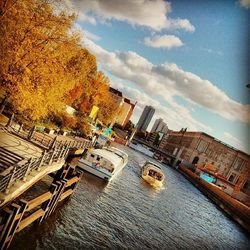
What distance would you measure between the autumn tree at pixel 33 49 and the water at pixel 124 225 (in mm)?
9020

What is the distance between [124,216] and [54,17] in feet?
54.9

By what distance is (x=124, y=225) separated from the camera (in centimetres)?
2177

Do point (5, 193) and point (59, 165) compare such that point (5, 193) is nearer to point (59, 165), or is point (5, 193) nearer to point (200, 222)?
point (59, 165)

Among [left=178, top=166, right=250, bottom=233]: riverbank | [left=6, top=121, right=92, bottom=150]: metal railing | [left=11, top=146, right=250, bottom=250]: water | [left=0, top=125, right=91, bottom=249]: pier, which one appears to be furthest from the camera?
[left=178, top=166, right=250, bottom=233]: riverbank

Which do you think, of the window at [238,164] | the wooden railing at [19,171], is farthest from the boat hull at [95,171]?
the window at [238,164]

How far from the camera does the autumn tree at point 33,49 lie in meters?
20.9

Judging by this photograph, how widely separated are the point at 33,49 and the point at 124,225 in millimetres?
15084

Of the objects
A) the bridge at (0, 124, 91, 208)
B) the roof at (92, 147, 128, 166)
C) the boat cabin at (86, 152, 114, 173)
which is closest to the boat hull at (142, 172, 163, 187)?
the roof at (92, 147, 128, 166)

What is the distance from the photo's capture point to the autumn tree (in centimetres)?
2091

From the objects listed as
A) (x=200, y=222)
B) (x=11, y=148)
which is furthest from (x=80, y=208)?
(x=200, y=222)

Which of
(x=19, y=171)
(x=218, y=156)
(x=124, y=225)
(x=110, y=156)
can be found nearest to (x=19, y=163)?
(x=19, y=171)

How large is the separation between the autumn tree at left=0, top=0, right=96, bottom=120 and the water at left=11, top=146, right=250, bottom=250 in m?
9.02

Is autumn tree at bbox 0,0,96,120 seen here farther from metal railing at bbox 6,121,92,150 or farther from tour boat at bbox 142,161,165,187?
tour boat at bbox 142,161,165,187

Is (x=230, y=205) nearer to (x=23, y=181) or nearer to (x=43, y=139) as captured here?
(x=43, y=139)
